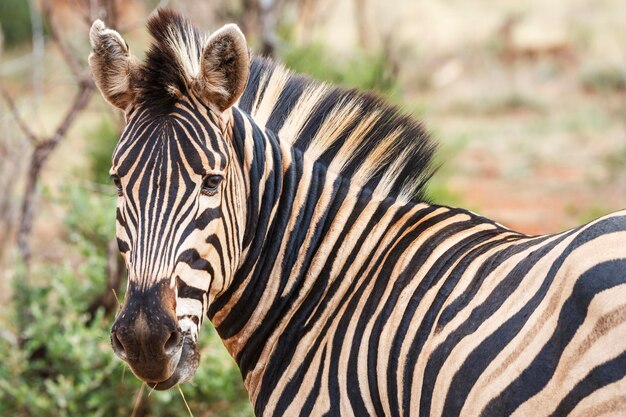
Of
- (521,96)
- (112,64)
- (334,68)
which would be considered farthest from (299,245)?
(521,96)

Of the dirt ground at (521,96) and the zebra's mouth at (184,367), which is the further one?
the dirt ground at (521,96)

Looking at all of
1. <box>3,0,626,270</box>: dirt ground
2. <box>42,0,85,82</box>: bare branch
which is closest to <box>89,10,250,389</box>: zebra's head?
<box>42,0,85,82</box>: bare branch

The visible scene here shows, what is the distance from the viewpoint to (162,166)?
287 cm

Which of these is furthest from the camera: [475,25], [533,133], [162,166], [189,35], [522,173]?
[475,25]

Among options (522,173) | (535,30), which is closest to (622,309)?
(522,173)

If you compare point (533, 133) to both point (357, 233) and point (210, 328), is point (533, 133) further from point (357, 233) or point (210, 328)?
point (357, 233)

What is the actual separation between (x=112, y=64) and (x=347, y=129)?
100 centimetres

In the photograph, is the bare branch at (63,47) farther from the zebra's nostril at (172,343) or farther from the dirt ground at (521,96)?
the dirt ground at (521,96)

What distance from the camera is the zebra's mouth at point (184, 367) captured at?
288 centimetres

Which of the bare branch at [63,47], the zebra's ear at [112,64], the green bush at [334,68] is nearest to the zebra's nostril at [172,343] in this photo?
the zebra's ear at [112,64]

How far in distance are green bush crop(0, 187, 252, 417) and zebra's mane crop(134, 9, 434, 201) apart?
75.2 inches

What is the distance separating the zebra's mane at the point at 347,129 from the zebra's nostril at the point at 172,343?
Answer: 104 centimetres

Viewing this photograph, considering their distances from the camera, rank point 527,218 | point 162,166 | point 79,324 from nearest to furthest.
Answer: point 162,166 < point 79,324 < point 527,218

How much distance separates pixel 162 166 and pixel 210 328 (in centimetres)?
296
